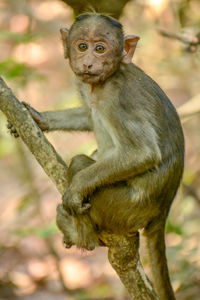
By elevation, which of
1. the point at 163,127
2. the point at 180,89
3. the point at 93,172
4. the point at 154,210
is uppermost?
the point at 163,127

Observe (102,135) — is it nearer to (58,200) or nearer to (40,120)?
(40,120)

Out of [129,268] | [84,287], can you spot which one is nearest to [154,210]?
[129,268]

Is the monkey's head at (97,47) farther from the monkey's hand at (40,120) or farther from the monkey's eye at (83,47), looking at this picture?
the monkey's hand at (40,120)

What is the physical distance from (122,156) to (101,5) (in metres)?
1.87

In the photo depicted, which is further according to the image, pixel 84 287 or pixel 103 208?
pixel 84 287

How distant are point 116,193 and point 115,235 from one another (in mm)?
388

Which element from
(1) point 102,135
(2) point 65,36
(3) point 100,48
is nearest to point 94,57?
(3) point 100,48

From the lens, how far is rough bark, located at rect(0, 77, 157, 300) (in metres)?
4.53

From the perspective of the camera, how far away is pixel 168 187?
4812 millimetres

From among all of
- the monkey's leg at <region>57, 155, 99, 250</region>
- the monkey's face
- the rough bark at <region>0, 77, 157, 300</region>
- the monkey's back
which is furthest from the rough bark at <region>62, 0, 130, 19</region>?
the monkey's leg at <region>57, 155, 99, 250</region>

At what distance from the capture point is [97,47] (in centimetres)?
478

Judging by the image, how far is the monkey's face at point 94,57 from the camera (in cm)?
470

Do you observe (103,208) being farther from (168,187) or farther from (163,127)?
(163,127)

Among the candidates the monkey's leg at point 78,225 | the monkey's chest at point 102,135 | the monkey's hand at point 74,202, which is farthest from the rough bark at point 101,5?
the monkey's hand at point 74,202
